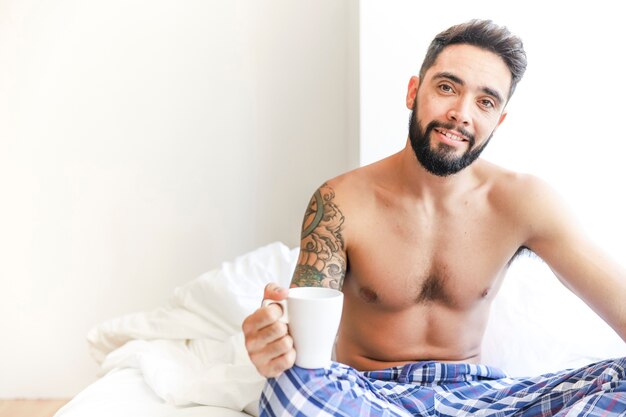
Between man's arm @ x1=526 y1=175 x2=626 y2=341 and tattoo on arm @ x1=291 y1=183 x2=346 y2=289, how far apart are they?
15.6 inches

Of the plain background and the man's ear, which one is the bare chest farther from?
the plain background

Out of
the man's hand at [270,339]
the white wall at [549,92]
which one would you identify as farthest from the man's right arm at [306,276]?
the white wall at [549,92]

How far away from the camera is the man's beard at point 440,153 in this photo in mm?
1274

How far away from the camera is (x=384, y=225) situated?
52.7 inches

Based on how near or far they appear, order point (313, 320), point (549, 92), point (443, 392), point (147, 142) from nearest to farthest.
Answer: point (313, 320)
point (443, 392)
point (549, 92)
point (147, 142)

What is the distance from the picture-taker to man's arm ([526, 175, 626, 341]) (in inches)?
47.4

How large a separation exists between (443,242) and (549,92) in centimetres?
62

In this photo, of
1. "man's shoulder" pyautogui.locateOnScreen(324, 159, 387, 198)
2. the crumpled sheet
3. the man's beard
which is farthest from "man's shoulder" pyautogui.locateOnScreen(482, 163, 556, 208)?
the crumpled sheet

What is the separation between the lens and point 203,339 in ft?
5.16

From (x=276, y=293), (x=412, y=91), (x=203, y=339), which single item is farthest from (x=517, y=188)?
(x=203, y=339)

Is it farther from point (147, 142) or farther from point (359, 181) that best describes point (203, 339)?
point (147, 142)

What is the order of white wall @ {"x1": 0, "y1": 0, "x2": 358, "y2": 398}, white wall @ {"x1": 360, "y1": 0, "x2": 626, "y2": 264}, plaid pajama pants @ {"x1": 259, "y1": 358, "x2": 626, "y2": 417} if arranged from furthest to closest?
white wall @ {"x1": 0, "y1": 0, "x2": 358, "y2": 398} → white wall @ {"x1": 360, "y1": 0, "x2": 626, "y2": 264} → plaid pajama pants @ {"x1": 259, "y1": 358, "x2": 626, "y2": 417}

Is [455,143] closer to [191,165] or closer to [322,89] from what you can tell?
[322,89]

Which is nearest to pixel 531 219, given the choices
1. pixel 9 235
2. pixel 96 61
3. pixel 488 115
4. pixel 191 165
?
pixel 488 115
